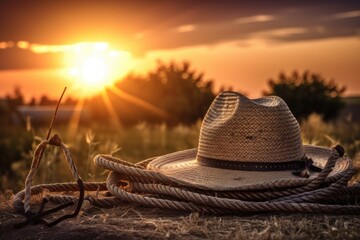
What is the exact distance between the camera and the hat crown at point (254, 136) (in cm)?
453

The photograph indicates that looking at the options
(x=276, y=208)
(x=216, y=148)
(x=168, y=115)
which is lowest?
(x=168, y=115)

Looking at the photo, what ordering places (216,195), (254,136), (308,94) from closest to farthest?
(216,195), (254,136), (308,94)

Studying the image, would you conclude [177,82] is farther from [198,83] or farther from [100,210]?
[100,210]

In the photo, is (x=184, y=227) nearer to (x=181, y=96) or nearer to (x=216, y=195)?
(x=216, y=195)

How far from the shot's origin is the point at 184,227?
3.56 metres

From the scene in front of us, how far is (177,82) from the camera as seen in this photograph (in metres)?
20.9

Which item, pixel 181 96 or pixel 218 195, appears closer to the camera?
pixel 218 195

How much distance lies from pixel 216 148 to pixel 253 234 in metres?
1.29

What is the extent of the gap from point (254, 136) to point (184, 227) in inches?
47.4

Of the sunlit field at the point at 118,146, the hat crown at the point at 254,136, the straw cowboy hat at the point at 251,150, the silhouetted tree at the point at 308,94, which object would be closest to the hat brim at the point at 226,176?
the straw cowboy hat at the point at 251,150

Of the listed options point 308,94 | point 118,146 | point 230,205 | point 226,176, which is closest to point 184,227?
point 230,205

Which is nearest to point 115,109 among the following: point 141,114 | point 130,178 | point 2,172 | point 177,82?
point 141,114

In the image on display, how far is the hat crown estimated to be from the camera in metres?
4.53

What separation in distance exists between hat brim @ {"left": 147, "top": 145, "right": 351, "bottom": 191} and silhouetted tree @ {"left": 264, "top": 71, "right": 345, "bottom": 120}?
13844mm
